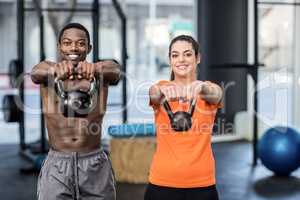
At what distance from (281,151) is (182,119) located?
7.92 feet

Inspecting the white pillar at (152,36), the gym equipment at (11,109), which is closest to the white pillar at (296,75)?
the gym equipment at (11,109)

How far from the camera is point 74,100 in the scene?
1.20 m

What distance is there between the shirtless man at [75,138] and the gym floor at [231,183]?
147cm

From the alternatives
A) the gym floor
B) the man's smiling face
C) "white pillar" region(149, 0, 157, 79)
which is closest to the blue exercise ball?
the gym floor

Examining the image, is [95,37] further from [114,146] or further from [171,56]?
[171,56]

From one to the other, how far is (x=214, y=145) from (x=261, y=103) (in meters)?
1.28

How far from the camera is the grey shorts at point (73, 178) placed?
4.43 ft

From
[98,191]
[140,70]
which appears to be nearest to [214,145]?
[98,191]

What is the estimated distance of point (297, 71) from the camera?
17.1 feet

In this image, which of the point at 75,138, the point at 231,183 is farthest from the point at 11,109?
the point at 75,138

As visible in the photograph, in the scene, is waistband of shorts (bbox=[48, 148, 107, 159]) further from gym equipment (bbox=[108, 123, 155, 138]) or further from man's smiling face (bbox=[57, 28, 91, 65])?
gym equipment (bbox=[108, 123, 155, 138])

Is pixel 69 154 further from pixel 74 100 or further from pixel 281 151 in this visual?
pixel 281 151

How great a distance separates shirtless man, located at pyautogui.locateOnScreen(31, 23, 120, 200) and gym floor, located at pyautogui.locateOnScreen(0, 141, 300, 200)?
4.83ft

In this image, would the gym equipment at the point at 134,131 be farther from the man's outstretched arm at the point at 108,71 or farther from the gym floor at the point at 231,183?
the man's outstretched arm at the point at 108,71
